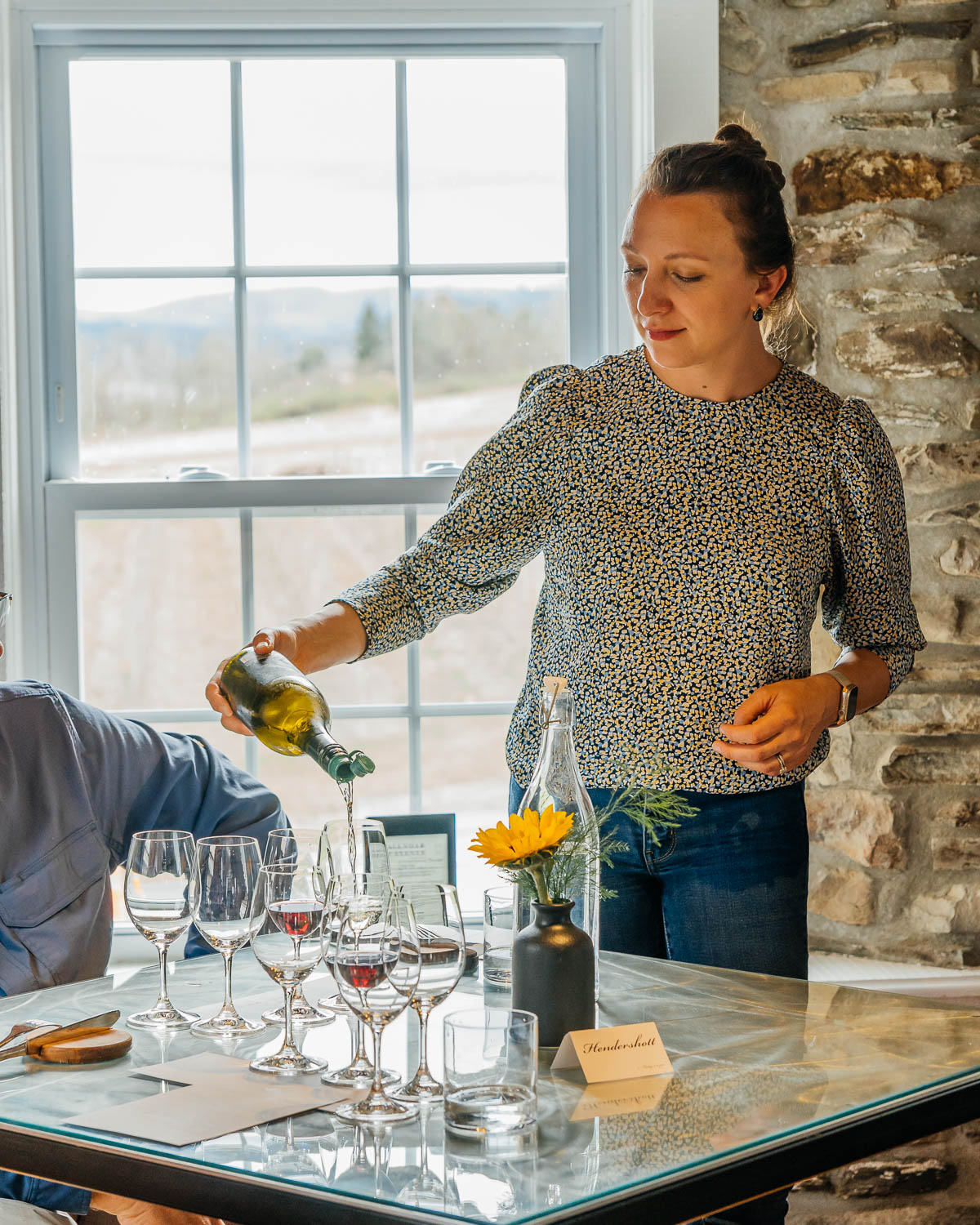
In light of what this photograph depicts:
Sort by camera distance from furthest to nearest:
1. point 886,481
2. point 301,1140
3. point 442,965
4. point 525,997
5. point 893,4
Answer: point 893,4 < point 886,481 < point 525,997 < point 442,965 < point 301,1140

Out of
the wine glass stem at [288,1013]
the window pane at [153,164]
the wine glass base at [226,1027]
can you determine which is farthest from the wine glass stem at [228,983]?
the window pane at [153,164]

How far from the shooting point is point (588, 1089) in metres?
1.19

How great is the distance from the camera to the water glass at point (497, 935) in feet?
4.61

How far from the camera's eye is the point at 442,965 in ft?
3.82

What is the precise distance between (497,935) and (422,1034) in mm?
249

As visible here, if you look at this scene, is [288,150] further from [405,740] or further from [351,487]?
[405,740]

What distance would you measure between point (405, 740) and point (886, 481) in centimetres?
119

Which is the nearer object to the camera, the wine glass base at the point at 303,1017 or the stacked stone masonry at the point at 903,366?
the wine glass base at the point at 303,1017

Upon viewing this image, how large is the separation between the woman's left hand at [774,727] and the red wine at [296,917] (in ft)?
1.90

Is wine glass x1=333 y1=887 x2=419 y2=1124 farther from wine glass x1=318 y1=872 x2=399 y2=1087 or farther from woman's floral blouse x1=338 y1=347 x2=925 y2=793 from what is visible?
woman's floral blouse x1=338 y1=347 x2=925 y2=793

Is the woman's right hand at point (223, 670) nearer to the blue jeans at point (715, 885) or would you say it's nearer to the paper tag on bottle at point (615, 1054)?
the blue jeans at point (715, 885)

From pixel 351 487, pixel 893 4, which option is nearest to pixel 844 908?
pixel 351 487

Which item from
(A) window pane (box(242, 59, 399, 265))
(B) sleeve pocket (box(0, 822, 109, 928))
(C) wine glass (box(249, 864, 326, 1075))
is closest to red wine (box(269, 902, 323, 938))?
(C) wine glass (box(249, 864, 326, 1075))

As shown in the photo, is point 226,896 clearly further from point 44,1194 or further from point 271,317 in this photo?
point 271,317
